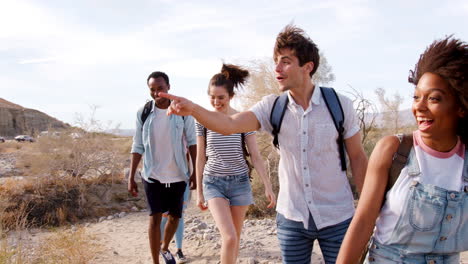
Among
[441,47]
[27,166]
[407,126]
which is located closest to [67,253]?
[441,47]

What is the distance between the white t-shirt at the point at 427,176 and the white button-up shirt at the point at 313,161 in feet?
2.74

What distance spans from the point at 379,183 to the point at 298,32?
128 cm

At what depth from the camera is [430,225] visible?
164cm

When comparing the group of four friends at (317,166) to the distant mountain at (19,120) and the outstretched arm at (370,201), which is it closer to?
the outstretched arm at (370,201)

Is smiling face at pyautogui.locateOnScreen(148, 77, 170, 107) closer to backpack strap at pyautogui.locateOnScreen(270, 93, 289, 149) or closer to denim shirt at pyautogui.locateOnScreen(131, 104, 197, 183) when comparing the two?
denim shirt at pyautogui.locateOnScreen(131, 104, 197, 183)

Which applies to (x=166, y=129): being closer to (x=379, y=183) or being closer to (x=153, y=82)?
(x=153, y=82)

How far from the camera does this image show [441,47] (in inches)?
68.7

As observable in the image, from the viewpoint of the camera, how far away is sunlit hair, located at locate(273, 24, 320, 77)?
8.75ft

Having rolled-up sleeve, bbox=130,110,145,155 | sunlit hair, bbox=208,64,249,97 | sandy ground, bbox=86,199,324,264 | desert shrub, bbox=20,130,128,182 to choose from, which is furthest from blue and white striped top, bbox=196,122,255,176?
desert shrub, bbox=20,130,128,182

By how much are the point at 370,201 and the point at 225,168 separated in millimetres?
2394

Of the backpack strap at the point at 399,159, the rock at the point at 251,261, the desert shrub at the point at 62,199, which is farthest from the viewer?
the desert shrub at the point at 62,199

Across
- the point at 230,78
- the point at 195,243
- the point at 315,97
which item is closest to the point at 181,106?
the point at 315,97

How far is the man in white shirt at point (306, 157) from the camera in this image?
2607 millimetres

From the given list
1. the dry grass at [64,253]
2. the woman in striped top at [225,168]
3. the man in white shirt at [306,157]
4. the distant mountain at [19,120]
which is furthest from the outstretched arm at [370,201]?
the distant mountain at [19,120]
